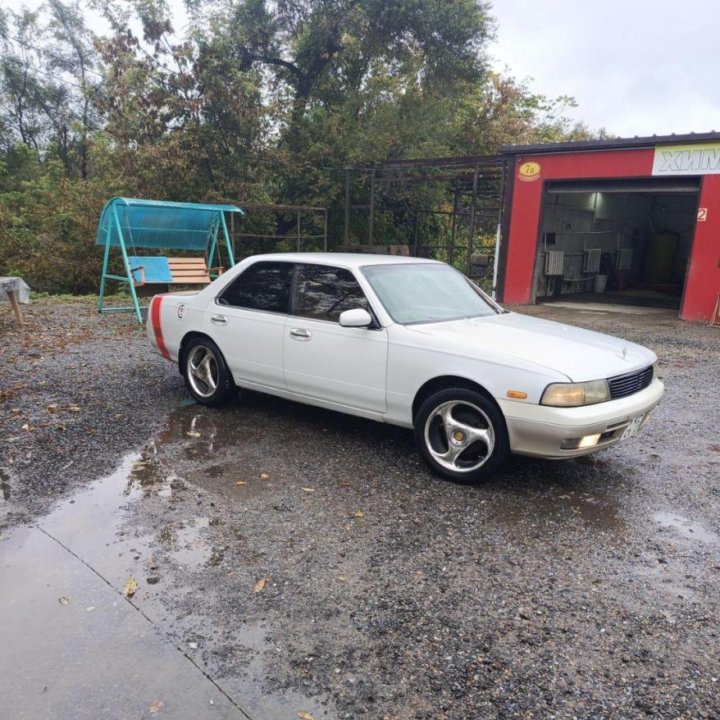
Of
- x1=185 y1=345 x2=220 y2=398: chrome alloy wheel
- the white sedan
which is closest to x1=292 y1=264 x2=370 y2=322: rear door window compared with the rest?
the white sedan

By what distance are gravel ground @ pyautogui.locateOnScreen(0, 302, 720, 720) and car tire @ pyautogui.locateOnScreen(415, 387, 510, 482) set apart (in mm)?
163

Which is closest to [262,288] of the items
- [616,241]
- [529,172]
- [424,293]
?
[424,293]

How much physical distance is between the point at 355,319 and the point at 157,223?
27.1 feet

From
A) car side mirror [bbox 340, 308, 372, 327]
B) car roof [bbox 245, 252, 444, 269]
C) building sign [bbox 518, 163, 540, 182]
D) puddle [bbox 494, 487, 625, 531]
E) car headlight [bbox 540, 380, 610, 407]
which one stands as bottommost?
puddle [bbox 494, 487, 625, 531]

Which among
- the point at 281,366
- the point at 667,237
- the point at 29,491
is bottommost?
the point at 29,491

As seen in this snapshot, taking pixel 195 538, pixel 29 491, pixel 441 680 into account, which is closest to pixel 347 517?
pixel 195 538

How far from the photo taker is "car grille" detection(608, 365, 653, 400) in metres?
4.08

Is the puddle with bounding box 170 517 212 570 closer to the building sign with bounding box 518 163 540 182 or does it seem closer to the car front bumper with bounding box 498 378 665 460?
the car front bumper with bounding box 498 378 665 460

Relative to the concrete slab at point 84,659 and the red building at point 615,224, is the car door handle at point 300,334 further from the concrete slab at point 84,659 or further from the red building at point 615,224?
the red building at point 615,224

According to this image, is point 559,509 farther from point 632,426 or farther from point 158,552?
point 158,552

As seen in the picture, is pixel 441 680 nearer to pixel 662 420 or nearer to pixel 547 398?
pixel 547 398

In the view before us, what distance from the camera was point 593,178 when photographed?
547 inches

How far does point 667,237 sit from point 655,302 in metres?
5.24

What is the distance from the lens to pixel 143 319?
11.7 metres
